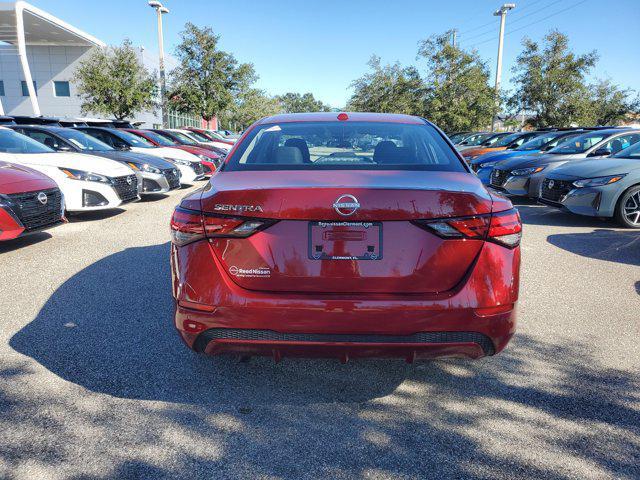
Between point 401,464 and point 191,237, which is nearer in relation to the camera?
point 401,464

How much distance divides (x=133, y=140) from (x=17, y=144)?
4956 millimetres

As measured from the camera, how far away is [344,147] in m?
3.51

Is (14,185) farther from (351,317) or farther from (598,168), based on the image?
(598,168)

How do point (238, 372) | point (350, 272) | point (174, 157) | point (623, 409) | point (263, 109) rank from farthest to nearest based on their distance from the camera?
point (263, 109) → point (174, 157) → point (238, 372) → point (623, 409) → point (350, 272)

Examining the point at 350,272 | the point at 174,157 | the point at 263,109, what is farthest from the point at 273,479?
the point at 263,109

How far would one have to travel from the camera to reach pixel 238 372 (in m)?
Answer: 3.17

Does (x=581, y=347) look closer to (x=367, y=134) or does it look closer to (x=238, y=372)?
(x=367, y=134)

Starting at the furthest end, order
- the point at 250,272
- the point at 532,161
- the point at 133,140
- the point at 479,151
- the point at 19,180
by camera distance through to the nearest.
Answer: the point at 479,151
the point at 133,140
the point at 532,161
the point at 19,180
the point at 250,272

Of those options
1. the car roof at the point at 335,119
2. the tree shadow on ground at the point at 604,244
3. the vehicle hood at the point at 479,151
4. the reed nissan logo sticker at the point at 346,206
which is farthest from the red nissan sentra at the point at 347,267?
the vehicle hood at the point at 479,151

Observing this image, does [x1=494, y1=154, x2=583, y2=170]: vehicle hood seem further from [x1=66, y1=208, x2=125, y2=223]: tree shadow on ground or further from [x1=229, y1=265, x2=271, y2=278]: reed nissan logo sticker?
[x1=229, y1=265, x2=271, y2=278]: reed nissan logo sticker

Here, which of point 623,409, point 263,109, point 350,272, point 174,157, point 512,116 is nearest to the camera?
point 350,272

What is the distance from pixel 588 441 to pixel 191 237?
2.21 m

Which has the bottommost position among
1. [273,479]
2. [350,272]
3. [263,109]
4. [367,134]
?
[273,479]

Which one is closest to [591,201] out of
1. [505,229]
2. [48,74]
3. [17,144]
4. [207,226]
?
[505,229]
